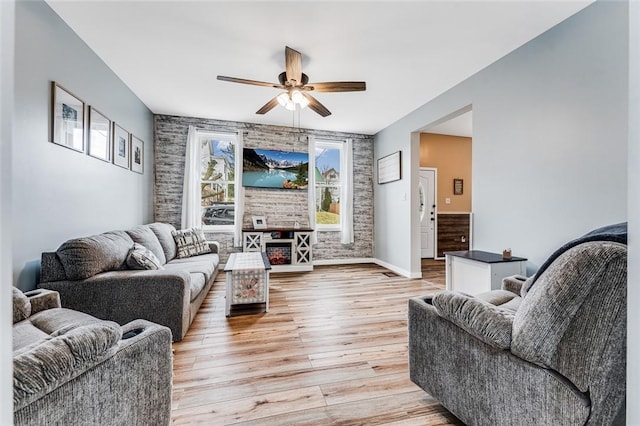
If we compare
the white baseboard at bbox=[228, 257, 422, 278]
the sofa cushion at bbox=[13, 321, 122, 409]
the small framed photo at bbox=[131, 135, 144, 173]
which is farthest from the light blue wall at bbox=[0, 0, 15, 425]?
the white baseboard at bbox=[228, 257, 422, 278]

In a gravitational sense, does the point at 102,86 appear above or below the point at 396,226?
above

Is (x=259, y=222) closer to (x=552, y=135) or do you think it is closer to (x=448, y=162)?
(x=552, y=135)

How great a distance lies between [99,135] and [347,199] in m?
3.78

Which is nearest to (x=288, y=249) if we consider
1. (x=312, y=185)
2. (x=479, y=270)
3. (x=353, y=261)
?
(x=312, y=185)

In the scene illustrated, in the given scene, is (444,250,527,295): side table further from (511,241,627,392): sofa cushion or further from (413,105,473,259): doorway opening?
(413,105,473,259): doorway opening

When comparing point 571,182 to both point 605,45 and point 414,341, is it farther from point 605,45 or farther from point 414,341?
point 414,341

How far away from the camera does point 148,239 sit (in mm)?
2896

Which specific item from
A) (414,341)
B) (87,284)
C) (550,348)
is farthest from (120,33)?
(550,348)

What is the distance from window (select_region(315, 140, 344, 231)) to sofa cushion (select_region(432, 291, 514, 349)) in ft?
13.0

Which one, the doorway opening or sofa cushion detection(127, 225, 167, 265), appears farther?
the doorway opening

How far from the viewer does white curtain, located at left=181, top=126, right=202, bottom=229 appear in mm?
4297

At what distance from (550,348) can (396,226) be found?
368cm

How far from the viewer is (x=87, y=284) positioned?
6.23 feet

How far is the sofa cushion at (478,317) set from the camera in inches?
40.1
